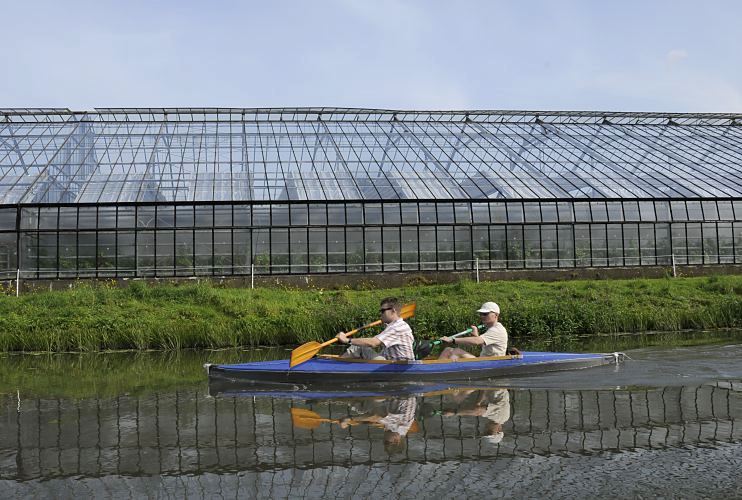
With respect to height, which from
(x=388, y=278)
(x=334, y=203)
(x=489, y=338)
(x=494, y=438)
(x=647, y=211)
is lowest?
(x=494, y=438)

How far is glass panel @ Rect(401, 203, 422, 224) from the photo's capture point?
33594 mm

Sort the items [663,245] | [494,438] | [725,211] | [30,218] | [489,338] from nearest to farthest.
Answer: [494,438] < [489,338] < [30,218] < [663,245] < [725,211]

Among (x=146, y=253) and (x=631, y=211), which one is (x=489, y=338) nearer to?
(x=146, y=253)

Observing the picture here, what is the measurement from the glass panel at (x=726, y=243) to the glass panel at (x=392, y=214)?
16.3m

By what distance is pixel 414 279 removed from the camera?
104 ft

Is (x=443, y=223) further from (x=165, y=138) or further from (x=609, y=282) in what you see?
(x=165, y=138)

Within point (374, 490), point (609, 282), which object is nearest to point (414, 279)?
point (609, 282)

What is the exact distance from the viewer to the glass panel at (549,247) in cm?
3450

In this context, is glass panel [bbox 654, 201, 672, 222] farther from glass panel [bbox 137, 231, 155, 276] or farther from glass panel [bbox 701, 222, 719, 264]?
glass panel [bbox 137, 231, 155, 276]

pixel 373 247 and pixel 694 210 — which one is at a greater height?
pixel 694 210

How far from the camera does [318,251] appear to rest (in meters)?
32.9

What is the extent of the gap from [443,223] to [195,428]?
79.7 feet

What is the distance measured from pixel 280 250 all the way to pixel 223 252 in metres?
2.55

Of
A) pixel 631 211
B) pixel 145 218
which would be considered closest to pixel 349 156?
pixel 145 218
